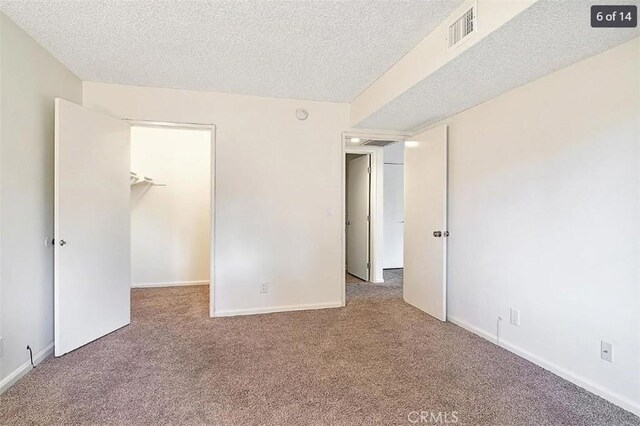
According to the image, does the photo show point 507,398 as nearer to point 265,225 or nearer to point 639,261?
point 639,261

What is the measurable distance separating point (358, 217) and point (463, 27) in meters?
3.77

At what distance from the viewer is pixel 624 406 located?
186cm

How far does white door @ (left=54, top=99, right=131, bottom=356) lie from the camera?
8.31ft

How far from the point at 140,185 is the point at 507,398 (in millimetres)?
4996

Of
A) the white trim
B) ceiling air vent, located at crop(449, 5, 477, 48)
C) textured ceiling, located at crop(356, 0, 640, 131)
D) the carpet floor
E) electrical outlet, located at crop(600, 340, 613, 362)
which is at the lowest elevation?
the carpet floor

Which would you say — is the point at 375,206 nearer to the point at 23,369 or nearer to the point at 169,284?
the point at 169,284

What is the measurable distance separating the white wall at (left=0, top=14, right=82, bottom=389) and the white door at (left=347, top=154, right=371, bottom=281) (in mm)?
3880

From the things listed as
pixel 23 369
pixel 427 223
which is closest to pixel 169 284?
pixel 23 369

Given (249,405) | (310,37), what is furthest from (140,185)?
(249,405)

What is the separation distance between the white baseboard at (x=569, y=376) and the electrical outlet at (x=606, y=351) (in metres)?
0.18

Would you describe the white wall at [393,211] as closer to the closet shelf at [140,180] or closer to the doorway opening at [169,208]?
the doorway opening at [169,208]

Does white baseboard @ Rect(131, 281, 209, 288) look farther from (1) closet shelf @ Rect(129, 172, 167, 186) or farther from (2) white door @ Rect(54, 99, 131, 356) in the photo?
(2) white door @ Rect(54, 99, 131, 356)

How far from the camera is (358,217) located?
5508 mm

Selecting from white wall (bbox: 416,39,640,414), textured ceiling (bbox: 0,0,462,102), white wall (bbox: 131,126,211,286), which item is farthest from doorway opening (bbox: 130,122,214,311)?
white wall (bbox: 416,39,640,414)
